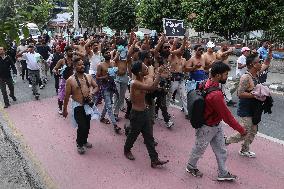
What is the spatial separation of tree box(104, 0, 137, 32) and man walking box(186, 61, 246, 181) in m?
30.4

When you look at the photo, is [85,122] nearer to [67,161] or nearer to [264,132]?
[67,161]

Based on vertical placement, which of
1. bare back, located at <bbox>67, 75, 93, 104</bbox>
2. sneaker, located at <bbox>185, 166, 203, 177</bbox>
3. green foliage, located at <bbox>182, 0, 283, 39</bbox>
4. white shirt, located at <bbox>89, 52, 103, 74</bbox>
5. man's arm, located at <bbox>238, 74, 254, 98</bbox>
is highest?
green foliage, located at <bbox>182, 0, 283, 39</bbox>

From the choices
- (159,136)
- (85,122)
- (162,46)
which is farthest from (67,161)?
(162,46)

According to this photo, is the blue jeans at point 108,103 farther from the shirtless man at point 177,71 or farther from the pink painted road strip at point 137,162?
the shirtless man at point 177,71

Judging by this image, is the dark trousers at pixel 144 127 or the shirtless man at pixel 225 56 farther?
the shirtless man at pixel 225 56

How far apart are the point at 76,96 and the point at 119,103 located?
236 cm

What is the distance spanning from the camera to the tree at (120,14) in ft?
116

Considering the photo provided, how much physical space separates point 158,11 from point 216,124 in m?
23.0

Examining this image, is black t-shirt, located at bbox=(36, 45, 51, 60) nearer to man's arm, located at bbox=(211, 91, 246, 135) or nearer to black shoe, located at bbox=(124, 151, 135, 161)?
black shoe, located at bbox=(124, 151, 135, 161)

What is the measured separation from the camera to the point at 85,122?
293 inches

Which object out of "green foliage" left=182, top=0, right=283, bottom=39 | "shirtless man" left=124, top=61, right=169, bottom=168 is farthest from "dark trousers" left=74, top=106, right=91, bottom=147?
"green foliage" left=182, top=0, right=283, bottom=39

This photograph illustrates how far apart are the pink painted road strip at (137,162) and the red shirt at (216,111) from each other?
3.29 ft

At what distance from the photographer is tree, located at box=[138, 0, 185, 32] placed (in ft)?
90.9

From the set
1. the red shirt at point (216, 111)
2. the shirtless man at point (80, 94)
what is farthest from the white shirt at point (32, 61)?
the red shirt at point (216, 111)
